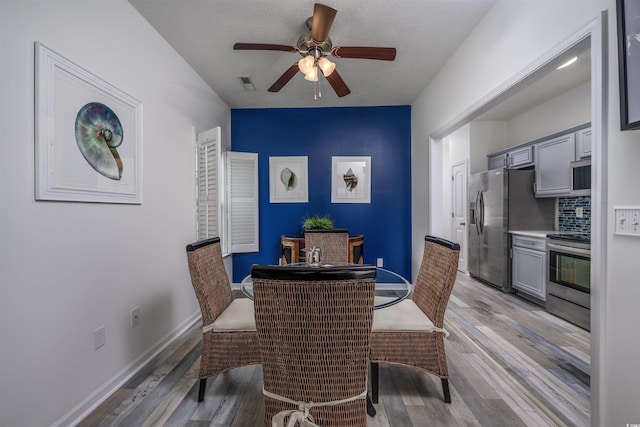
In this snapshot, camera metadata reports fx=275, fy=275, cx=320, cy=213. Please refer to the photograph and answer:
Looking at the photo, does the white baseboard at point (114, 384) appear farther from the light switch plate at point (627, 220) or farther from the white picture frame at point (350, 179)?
the light switch plate at point (627, 220)

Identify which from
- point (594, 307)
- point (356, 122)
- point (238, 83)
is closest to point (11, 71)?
point (238, 83)

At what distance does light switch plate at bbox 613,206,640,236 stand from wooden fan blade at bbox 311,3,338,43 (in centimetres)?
180

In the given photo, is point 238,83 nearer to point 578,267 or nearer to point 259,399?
point 259,399

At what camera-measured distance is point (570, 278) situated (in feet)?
9.28

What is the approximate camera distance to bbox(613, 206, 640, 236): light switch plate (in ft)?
3.67

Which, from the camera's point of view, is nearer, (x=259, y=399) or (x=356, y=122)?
(x=259, y=399)

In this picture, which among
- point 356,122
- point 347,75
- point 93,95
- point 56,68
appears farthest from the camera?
point 356,122

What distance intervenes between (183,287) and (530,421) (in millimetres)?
2819

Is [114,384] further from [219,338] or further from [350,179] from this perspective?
[350,179]

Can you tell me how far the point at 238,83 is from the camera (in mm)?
3260

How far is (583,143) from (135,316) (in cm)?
470

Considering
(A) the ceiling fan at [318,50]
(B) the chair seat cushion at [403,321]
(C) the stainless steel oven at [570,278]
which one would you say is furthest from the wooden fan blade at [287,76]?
(C) the stainless steel oven at [570,278]

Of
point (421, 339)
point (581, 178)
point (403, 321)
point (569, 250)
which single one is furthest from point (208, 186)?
point (581, 178)

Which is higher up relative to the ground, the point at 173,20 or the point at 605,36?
the point at 173,20
